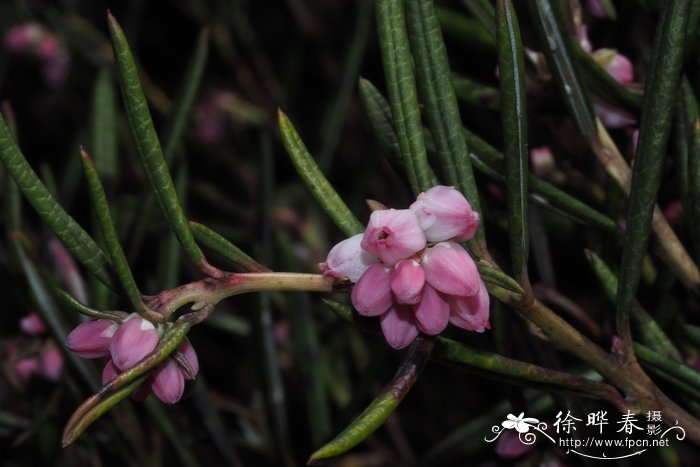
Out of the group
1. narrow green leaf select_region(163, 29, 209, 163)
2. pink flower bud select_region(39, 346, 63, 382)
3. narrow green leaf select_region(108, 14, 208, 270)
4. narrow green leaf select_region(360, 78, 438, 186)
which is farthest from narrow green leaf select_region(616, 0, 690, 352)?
pink flower bud select_region(39, 346, 63, 382)

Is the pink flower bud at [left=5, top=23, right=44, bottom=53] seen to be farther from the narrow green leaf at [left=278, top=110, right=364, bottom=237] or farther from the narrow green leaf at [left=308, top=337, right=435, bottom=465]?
the narrow green leaf at [left=308, top=337, right=435, bottom=465]

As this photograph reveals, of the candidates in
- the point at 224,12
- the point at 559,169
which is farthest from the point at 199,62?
the point at 224,12

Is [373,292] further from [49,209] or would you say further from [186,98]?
[186,98]

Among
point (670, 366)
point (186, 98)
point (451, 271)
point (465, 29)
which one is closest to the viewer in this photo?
point (451, 271)

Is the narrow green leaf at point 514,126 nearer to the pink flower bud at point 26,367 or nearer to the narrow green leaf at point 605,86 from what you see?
the narrow green leaf at point 605,86

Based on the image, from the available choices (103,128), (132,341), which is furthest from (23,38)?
(132,341)

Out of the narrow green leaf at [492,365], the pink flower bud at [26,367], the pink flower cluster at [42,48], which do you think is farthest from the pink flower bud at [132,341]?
the pink flower cluster at [42,48]
